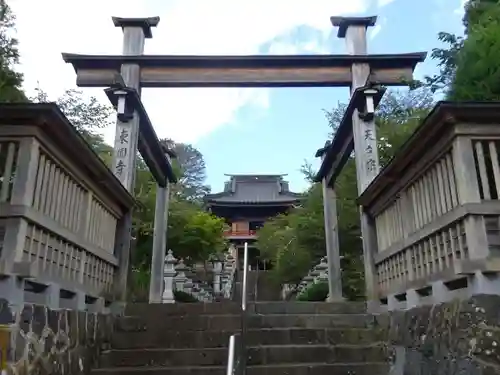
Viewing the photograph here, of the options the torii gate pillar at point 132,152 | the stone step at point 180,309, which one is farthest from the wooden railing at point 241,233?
the stone step at point 180,309

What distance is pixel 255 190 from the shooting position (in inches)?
1199

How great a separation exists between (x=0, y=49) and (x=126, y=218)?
3.02 metres

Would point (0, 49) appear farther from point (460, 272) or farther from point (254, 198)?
point (254, 198)

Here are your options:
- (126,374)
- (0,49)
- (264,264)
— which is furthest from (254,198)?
(126,374)

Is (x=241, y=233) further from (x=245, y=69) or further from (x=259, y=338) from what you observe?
(x=259, y=338)

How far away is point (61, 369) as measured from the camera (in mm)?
3572

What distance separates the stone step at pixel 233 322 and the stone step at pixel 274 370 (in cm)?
77

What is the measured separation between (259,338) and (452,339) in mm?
2186

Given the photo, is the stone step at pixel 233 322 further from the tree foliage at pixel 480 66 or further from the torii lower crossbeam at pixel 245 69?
the torii lower crossbeam at pixel 245 69

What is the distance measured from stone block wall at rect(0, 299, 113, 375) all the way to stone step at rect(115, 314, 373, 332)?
21.2 inches

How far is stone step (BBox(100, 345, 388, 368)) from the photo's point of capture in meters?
4.43

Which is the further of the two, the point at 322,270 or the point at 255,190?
the point at 255,190

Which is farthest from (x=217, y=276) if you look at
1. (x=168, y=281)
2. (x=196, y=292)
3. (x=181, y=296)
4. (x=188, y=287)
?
(x=168, y=281)

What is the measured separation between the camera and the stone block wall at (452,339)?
2824mm
